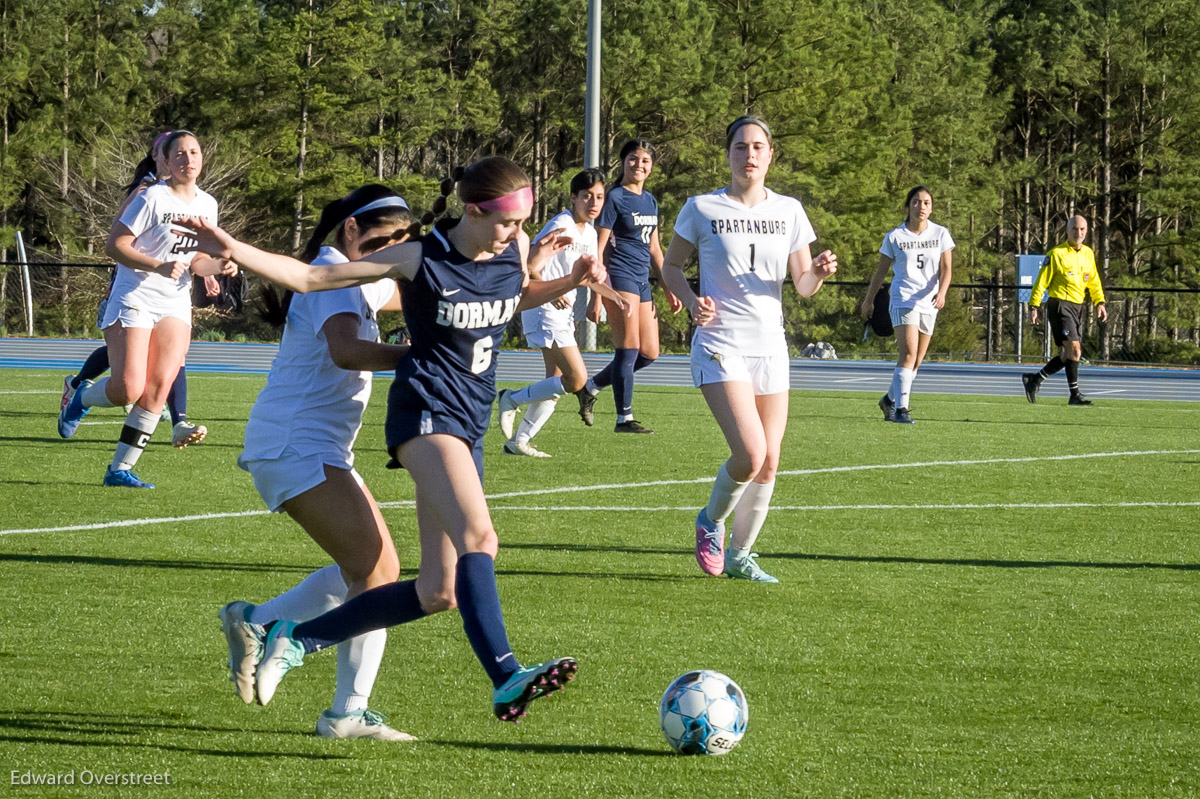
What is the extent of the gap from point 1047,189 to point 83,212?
133 ft

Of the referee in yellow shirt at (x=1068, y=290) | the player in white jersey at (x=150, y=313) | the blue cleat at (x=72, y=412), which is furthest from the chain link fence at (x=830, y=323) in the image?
the player in white jersey at (x=150, y=313)

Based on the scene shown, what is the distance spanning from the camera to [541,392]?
12.2 metres

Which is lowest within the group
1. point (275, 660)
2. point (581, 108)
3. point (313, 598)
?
point (275, 660)

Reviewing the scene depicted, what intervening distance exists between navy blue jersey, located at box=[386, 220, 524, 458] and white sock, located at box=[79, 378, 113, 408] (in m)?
6.38

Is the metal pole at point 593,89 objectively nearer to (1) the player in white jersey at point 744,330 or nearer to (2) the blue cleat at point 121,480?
(2) the blue cleat at point 121,480

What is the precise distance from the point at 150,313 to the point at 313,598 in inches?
219

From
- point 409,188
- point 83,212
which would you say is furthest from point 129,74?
point 409,188

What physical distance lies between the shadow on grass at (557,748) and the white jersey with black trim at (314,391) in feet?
2.92

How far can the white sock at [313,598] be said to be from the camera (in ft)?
14.4

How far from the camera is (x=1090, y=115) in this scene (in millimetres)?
63750

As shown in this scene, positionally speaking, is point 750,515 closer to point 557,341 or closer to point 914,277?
point 557,341

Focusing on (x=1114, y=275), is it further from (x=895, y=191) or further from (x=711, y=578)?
(x=711, y=578)

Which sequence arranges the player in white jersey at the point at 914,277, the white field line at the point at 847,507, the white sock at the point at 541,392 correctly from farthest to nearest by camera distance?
the player in white jersey at the point at 914,277, the white sock at the point at 541,392, the white field line at the point at 847,507

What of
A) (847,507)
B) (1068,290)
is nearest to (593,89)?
(1068,290)
